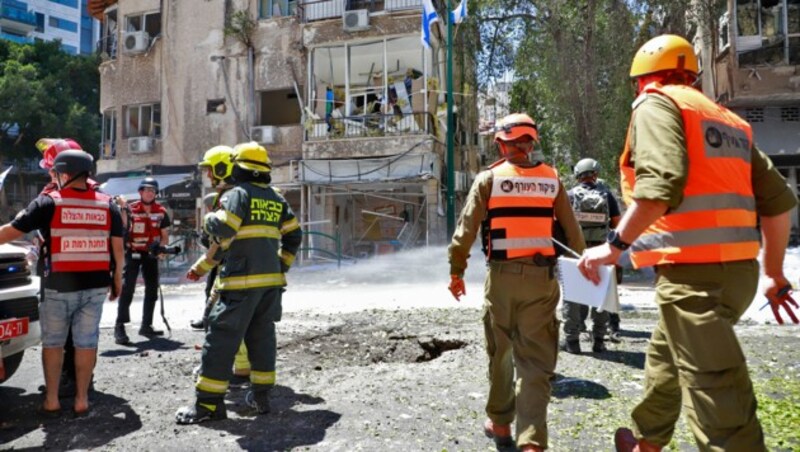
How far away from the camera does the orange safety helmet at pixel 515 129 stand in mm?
3352

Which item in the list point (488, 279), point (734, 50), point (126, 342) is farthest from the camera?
point (734, 50)

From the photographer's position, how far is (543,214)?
11.0 feet

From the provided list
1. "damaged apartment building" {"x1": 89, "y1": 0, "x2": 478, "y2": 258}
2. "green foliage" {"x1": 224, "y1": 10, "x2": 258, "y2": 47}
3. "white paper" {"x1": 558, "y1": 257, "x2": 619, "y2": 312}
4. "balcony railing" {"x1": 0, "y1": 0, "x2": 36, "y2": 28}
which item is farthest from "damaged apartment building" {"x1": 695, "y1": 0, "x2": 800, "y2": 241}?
"balcony railing" {"x1": 0, "y1": 0, "x2": 36, "y2": 28}

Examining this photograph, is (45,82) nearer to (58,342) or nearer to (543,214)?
(58,342)

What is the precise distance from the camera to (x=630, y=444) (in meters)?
2.80

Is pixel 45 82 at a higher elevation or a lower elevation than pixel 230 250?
higher

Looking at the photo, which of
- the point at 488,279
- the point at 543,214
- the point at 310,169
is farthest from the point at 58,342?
the point at 310,169

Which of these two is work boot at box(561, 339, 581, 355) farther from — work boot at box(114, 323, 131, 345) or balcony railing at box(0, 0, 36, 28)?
balcony railing at box(0, 0, 36, 28)

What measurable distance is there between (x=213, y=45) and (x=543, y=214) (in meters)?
20.1

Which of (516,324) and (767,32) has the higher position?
(767,32)

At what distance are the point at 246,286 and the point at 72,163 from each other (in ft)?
4.89

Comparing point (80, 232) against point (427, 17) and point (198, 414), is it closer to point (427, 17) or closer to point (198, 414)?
point (198, 414)

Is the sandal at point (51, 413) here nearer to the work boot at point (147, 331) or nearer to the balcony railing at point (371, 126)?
the work boot at point (147, 331)

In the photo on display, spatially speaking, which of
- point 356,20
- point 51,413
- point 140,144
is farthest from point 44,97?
point 51,413
